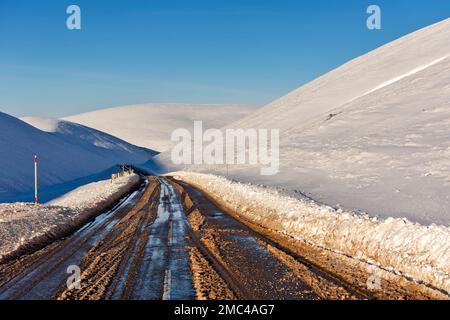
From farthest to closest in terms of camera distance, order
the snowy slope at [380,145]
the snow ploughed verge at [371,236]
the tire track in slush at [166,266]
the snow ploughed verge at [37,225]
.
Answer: the snowy slope at [380,145] < the snow ploughed verge at [37,225] < the snow ploughed verge at [371,236] < the tire track in slush at [166,266]

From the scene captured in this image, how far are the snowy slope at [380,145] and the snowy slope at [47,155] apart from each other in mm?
29630

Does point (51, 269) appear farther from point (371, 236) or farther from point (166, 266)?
point (371, 236)

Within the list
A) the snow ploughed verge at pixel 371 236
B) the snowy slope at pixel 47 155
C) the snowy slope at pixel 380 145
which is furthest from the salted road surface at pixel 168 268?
the snowy slope at pixel 47 155

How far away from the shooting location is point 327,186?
19047 mm

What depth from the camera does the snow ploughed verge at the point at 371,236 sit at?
24.6ft

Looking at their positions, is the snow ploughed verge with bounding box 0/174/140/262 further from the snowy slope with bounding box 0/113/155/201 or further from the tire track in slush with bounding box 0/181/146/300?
the snowy slope with bounding box 0/113/155/201

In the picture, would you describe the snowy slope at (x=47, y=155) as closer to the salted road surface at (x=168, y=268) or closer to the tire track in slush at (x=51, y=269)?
the tire track in slush at (x=51, y=269)

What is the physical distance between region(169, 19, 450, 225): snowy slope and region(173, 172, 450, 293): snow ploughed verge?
1256 mm

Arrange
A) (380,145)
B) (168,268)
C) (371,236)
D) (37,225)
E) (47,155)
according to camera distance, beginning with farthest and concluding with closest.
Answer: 1. (47,155)
2. (380,145)
3. (37,225)
4. (371,236)
5. (168,268)

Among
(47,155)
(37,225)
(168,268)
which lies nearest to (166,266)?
(168,268)

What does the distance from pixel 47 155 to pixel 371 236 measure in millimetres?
75469

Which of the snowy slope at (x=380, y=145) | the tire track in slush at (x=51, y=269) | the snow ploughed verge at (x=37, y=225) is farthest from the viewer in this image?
the snowy slope at (x=380, y=145)

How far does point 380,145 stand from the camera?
2636 cm
